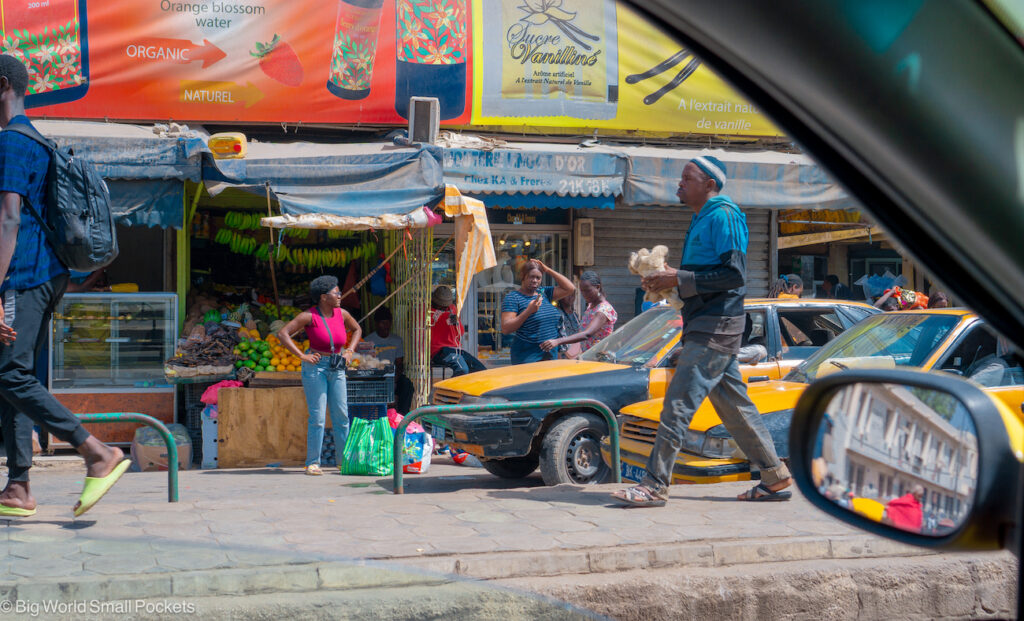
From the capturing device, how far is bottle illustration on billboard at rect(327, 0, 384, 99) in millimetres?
11148

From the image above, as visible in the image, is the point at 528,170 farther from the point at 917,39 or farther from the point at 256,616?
the point at 917,39

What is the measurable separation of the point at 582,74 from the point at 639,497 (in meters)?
7.34

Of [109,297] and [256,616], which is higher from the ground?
[109,297]

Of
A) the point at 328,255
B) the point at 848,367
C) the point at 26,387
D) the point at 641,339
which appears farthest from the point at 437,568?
the point at 328,255

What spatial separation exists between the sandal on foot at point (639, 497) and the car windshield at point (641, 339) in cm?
220

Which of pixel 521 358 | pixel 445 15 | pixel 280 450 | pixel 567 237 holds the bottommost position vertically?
pixel 280 450

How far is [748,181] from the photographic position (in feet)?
36.0

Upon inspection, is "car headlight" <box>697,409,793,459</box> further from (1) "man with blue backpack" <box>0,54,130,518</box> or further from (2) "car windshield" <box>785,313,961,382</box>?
(1) "man with blue backpack" <box>0,54,130,518</box>

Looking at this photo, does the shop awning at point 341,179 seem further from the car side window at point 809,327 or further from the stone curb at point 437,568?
the stone curb at point 437,568

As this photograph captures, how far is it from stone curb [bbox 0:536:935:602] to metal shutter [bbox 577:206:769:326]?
787 centimetres

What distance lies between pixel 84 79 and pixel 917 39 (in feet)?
36.0

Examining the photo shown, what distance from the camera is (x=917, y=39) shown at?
42.6 inches

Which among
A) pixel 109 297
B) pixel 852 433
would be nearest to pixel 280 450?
pixel 109 297

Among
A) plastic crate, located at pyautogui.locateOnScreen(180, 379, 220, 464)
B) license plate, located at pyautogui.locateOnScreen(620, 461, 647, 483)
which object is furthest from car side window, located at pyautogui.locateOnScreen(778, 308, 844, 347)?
plastic crate, located at pyautogui.locateOnScreen(180, 379, 220, 464)
